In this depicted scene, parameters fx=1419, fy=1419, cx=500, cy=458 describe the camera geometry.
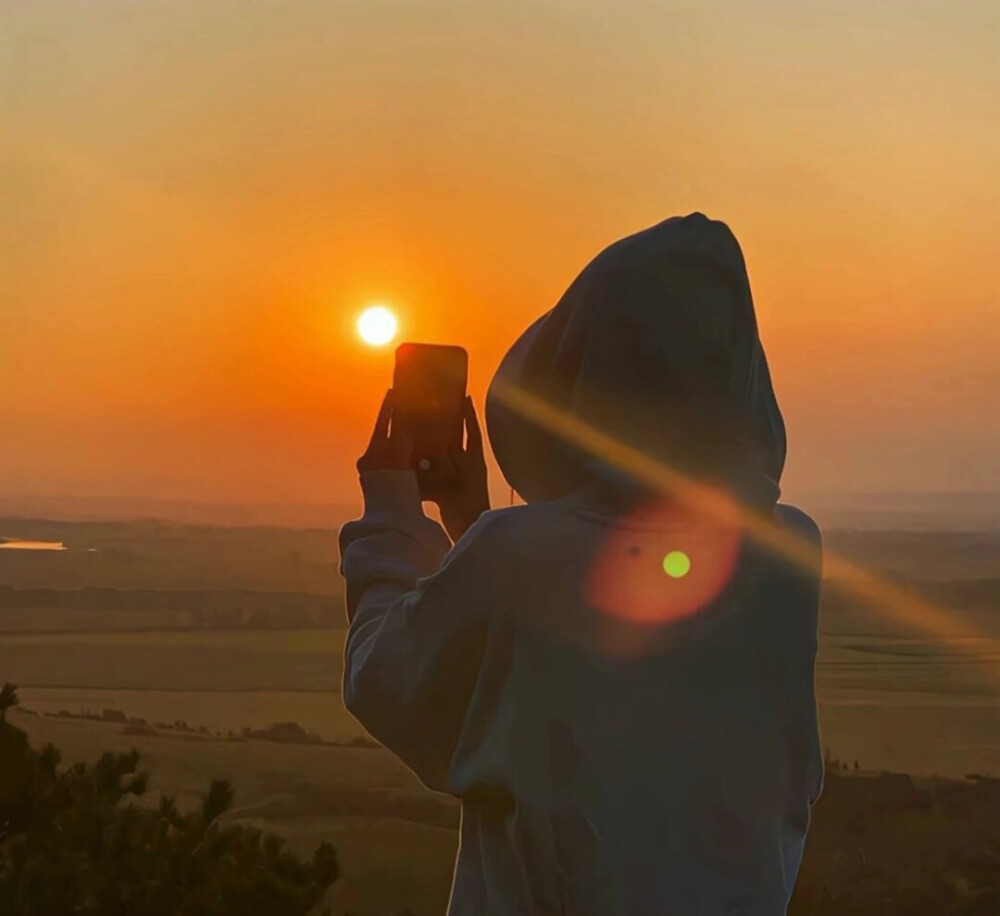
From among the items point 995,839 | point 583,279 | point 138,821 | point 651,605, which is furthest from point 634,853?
point 995,839

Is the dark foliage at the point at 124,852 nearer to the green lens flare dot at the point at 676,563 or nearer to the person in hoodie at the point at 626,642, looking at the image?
the person in hoodie at the point at 626,642

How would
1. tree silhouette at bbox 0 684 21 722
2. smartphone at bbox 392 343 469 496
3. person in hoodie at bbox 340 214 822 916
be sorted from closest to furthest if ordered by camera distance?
person in hoodie at bbox 340 214 822 916
smartphone at bbox 392 343 469 496
tree silhouette at bbox 0 684 21 722

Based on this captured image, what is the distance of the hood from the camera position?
84.1 inches

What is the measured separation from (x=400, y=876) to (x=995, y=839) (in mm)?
6119

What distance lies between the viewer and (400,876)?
490 inches

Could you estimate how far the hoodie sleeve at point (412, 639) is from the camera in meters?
2.13

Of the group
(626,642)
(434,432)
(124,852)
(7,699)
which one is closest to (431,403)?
(434,432)

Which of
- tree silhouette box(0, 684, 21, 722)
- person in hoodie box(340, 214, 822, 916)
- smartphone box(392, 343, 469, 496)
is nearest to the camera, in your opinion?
person in hoodie box(340, 214, 822, 916)

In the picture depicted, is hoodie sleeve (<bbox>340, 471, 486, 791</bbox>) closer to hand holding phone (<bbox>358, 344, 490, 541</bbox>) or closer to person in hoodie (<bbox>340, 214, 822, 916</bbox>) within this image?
person in hoodie (<bbox>340, 214, 822, 916</bbox>)

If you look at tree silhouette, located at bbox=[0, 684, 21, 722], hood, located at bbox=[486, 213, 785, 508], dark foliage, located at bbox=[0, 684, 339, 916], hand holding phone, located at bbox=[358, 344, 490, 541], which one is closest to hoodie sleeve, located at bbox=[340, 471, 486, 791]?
hand holding phone, located at bbox=[358, 344, 490, 541]

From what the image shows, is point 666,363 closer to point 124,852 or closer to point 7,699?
point 124,852

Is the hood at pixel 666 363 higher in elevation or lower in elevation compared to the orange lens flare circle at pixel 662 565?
higher

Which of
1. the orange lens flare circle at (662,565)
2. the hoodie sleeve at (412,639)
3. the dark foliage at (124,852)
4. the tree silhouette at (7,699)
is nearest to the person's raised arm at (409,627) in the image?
the hoodie sleeve at (412,639)

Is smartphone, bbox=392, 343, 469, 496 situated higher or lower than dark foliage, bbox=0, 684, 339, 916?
higher
